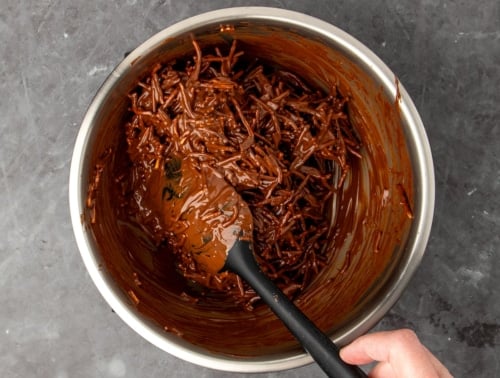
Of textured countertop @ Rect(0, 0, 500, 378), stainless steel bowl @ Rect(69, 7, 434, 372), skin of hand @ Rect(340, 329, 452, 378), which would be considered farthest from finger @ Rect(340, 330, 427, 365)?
textured countertop @ Rect(0, 0, 500, 378)

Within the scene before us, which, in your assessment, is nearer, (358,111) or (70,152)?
Answer: (358,111)

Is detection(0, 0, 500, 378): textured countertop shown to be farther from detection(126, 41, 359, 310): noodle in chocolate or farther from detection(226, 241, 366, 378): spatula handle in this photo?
detection(226, 241, 366, 378): spatula handle

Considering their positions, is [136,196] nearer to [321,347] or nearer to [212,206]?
[212,206]

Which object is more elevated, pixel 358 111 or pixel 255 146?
pixel 358 111

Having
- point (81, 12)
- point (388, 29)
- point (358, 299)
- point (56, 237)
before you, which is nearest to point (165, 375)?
point (56, 237)

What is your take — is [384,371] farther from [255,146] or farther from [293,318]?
[255,146]

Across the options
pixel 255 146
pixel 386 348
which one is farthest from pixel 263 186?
pixel 386 348
